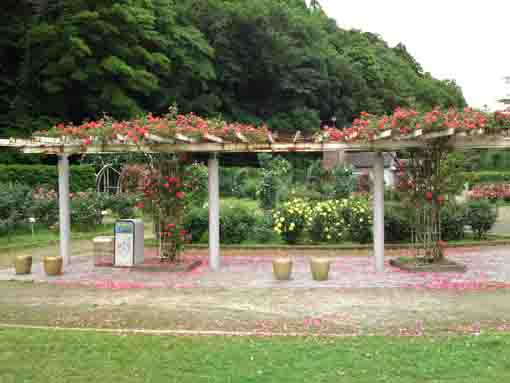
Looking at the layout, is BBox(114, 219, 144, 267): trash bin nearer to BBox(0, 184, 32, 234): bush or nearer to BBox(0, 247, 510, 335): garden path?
BBox(0, 247, 510, 335): garden path

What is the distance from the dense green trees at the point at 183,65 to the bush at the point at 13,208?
36.8 ft

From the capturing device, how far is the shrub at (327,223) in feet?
45.7

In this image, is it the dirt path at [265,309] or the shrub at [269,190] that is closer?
the dirt path at [265,309]

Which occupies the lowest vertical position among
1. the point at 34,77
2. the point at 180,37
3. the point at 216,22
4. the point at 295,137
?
the point at 295,137

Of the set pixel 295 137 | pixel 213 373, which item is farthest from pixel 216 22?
pixel 213 373

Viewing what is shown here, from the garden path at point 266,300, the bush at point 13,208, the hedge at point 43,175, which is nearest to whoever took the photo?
the garden path at point 266,300

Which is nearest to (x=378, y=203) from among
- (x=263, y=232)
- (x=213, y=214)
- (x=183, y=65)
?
(x=213, y=214)

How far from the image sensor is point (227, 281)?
9625mm

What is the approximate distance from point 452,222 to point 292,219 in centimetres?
446

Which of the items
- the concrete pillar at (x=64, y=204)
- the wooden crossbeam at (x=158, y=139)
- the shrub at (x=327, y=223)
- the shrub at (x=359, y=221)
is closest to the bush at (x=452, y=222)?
the shrub at (x=359, y=221)

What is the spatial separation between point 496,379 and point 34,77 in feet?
93.6

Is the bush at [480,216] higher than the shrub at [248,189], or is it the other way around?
the shrub at [248,189]

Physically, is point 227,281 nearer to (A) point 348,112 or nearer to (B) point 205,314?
(B) point 205,314

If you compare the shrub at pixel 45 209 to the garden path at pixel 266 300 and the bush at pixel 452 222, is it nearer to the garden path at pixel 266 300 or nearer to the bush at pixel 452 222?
the garden path at pixel 266 300
